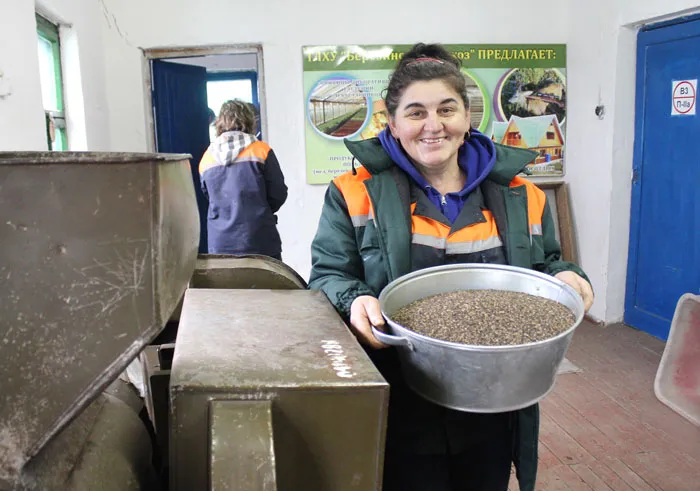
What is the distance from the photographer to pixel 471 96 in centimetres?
432

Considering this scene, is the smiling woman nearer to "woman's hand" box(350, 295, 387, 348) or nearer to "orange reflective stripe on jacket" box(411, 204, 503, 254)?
"orange reflective stripe on jacket" box(411, 204, 503, 254)

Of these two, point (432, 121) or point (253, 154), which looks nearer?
point (432, 121)

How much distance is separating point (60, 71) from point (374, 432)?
3.38m

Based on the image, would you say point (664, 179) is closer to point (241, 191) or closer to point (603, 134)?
point (603, 134)

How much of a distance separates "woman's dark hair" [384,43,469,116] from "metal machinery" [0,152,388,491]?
2.36ft

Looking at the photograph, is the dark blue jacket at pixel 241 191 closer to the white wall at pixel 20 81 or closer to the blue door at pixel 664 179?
the white wall at pixel 20 81

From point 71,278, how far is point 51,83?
317cm

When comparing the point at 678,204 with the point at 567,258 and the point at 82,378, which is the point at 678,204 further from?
the point at 82,378

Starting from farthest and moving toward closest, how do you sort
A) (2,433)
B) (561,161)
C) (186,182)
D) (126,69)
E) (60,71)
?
(561,161), (126,69), (60,71), (186,182), (2,433)

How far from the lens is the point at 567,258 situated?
14.2ft

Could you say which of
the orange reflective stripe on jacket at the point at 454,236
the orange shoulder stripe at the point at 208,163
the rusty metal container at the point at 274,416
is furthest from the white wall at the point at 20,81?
the rusty metal container at the point at 274,416

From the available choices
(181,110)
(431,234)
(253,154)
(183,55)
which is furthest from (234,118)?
(431,234)

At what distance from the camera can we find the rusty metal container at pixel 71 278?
0.54 metres

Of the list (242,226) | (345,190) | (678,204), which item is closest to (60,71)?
(242,226)
